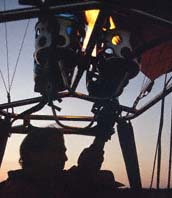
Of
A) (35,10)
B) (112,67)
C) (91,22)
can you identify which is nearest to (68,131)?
(112,67)

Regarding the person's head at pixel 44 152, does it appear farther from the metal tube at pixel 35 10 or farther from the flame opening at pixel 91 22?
the flame opening at pixel 91 22

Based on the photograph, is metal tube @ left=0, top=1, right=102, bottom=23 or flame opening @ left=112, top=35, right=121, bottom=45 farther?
flame opening @ left=112, top=35, right=121, bottom=45

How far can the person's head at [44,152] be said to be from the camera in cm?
200

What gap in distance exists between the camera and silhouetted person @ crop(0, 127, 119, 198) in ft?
6.50

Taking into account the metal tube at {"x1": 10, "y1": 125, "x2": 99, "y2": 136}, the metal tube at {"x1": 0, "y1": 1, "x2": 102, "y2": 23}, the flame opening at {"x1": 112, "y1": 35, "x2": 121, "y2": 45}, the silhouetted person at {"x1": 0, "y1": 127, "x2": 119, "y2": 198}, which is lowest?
the silhouetted person at {"x1": 0, "y1": 127, "x2": 119, "y2": 198}

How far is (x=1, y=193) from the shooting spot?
6.84 ft

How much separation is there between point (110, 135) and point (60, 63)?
0.71 meters

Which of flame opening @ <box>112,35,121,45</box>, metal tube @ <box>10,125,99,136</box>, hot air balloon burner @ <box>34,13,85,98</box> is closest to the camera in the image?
hot air balloon burner @ <box>34,13,85,98</box>

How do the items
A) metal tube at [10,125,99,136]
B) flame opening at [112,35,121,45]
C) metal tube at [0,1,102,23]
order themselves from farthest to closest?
metal tube at [10,125,99,136] < flame opening at [112,35,121,45] < metal tube at [0,1,102,23]

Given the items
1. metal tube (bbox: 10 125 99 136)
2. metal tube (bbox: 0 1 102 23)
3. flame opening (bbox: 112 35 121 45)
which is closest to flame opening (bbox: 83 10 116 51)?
flame opening (bbox: 112 35 121 45)

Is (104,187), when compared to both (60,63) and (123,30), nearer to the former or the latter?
(60,63)

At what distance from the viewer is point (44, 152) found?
79.7 inches

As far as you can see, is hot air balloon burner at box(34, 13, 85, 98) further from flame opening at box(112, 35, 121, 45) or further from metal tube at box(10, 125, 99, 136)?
metal tube at box(10, 125, 99, 136)

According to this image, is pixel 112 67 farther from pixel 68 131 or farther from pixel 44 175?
pixel 44 175
